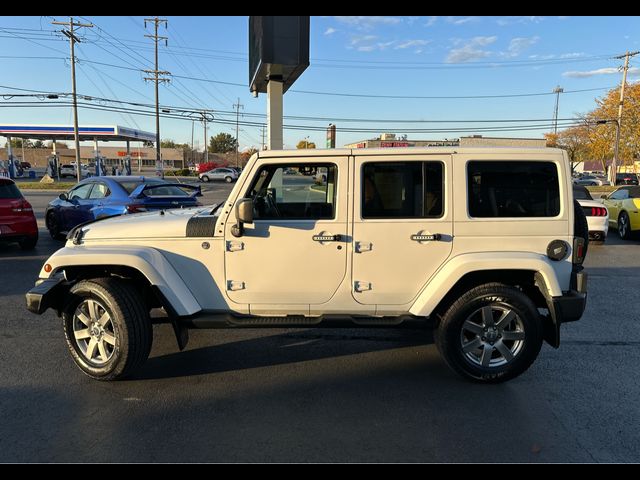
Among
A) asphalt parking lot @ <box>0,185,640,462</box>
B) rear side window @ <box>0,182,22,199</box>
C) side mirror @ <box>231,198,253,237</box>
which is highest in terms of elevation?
rear side window @ <box>0,182,22,199</box>

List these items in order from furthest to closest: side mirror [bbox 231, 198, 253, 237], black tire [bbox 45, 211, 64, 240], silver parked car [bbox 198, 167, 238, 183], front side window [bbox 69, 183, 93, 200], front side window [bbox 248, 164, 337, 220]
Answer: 1. silver parked car [bbox 198, 167, 238, 183]
2. black tire [bbox 45, 211, 64, 240]
3. front side window [bbox 69, 183, 93, 200]
4. front side window [bbox 248, 164, 337, 220]
5. side mirror [bbox 231, 198, 253, 237]

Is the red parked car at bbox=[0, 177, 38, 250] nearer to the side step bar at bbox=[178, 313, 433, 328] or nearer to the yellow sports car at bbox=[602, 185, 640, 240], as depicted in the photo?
the side step bar at bbox=[178, 313, 433, 328]

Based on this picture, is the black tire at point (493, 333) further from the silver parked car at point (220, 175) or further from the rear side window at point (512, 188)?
the silver parked car at point (220, 175)

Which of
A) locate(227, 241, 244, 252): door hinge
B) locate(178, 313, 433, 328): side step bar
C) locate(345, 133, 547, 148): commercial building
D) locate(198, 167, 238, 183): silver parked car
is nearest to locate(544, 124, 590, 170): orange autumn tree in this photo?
locate(345, 133, 547, 148): commercial building

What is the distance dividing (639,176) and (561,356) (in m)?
44.7

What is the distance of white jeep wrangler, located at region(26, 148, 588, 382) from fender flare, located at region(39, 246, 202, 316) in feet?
0.04

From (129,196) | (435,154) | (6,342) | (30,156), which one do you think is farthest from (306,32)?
(30,156)

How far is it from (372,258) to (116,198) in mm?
6985

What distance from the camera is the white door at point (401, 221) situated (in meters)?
3.61

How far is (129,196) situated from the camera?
29.1 feet

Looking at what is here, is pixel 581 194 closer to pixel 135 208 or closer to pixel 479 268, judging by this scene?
pixel 479 268

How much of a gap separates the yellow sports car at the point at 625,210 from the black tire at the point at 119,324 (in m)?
11.8

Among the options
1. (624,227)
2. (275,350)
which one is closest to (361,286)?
(275,350)

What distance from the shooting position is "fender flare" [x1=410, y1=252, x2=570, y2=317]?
11.5ft
